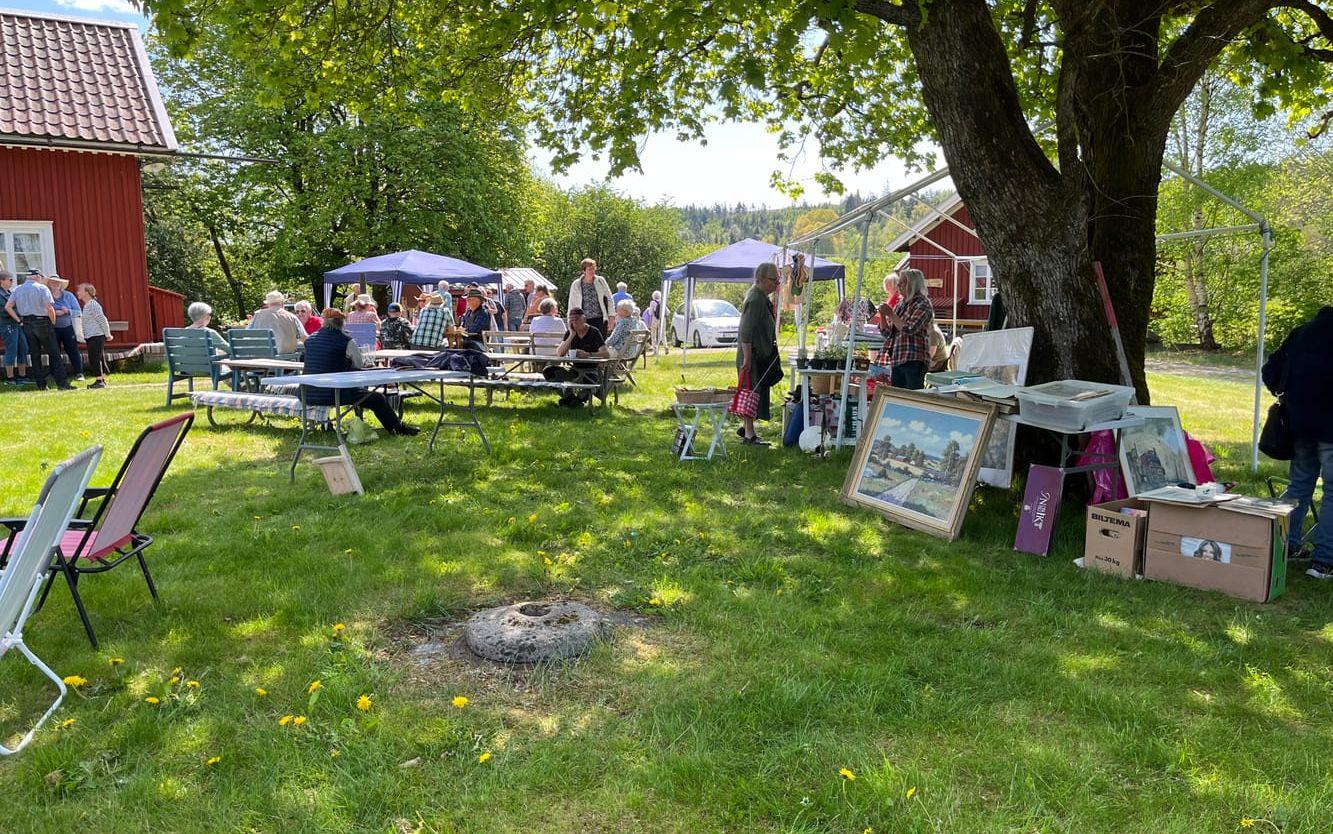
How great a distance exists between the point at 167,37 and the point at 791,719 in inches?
238

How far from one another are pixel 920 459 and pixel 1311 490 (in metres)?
2.29

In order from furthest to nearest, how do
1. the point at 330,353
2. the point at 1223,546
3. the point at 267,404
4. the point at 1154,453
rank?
1. the point at 267,404
2. the point at 330,353
3. the point at 1154,453
4. the point at 1223,546

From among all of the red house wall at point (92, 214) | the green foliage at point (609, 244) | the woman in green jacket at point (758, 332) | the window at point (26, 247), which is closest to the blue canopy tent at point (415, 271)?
the red house wall at point (92, 214)

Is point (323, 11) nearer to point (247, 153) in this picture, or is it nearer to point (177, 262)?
point (247, 153)

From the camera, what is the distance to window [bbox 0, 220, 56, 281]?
1516 cm

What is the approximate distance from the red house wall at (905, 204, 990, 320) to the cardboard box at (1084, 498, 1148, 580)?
79.7 ft

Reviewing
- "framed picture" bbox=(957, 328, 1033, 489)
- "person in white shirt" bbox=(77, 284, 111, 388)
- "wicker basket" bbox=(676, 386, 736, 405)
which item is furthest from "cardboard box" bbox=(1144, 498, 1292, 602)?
"person in white shirt" bbox=(77, 284, 111, 388)

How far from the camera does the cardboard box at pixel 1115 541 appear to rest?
4957mm

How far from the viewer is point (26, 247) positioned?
50.5 feet

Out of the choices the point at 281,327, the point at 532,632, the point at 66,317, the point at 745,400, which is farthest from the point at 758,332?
the point at 66,317

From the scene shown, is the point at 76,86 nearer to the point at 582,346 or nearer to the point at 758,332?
the point at 582,346

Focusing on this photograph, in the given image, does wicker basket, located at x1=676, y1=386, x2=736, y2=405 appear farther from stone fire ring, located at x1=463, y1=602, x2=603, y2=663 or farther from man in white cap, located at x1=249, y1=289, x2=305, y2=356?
man in white cap, located at x1=249, y1=289, x2=305, y2=356

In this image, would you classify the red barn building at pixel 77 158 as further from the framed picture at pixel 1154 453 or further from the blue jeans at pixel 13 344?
the framed picture at pixel 1154 453

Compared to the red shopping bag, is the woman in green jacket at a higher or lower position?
higher
